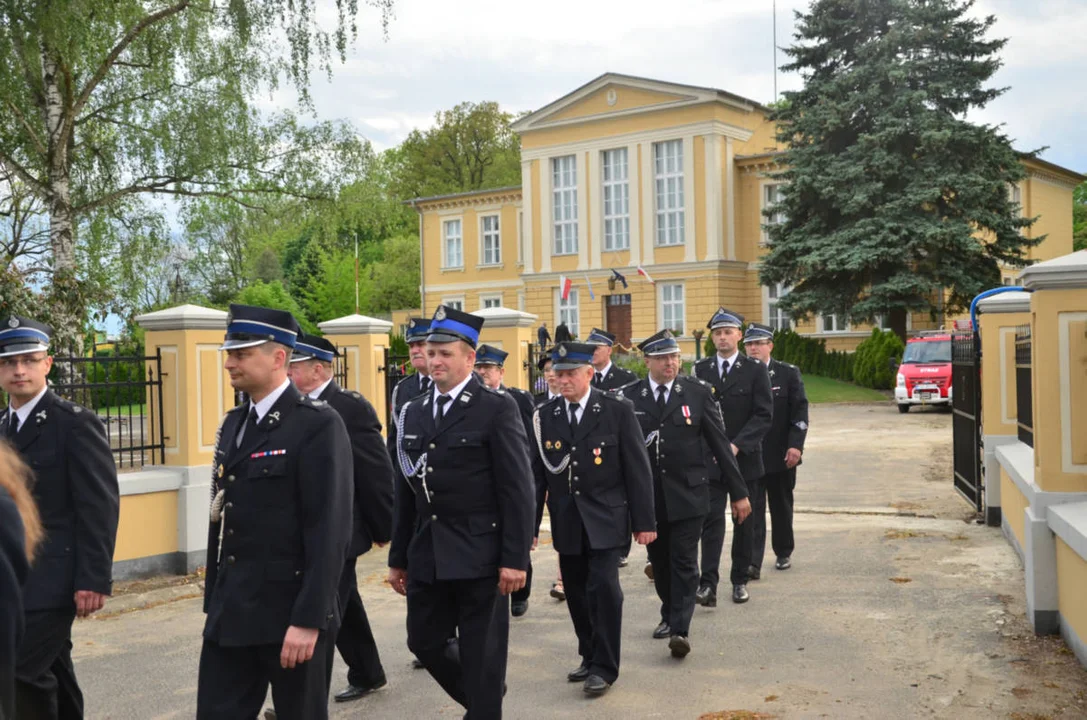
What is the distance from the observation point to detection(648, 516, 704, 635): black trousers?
22.7 feet

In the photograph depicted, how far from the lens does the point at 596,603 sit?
6.28 meters

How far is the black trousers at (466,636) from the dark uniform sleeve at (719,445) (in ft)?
9.46

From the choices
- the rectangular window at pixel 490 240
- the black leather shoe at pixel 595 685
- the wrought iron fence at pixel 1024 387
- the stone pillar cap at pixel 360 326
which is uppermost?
the rectangular window at pixel 490 240

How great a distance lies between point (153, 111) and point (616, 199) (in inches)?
1083

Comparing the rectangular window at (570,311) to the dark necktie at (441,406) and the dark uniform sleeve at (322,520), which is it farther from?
the dark uniform sleeve at (322,520)

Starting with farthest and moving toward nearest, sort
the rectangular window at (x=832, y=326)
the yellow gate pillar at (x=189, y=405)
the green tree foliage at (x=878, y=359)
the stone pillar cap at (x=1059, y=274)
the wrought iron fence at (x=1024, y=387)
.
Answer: the rectangular window at (x=832, y=326) < the green tree foliage at (x=878, y=359) < the yellow gate pillar at (x=189, y=405) < the wrought iron fence at (x=1024, y=387) < the stone pillar cap at (x=1059, y=274)

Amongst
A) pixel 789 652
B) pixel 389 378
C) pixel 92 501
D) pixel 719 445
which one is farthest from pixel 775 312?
pixel 92 501

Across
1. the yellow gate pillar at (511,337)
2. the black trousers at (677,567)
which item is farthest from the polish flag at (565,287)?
the black trousers at (677,567)

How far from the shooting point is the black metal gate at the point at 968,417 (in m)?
11.6

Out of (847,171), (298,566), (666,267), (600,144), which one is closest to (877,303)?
(847,171)

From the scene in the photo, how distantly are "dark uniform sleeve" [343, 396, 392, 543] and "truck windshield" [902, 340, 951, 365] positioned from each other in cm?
2385

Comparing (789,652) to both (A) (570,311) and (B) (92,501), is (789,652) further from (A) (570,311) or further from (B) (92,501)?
(A) (570,311)

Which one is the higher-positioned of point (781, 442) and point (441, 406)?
point (441, 406)

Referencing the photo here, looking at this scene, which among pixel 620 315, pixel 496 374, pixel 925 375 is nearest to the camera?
pixel 496 374
